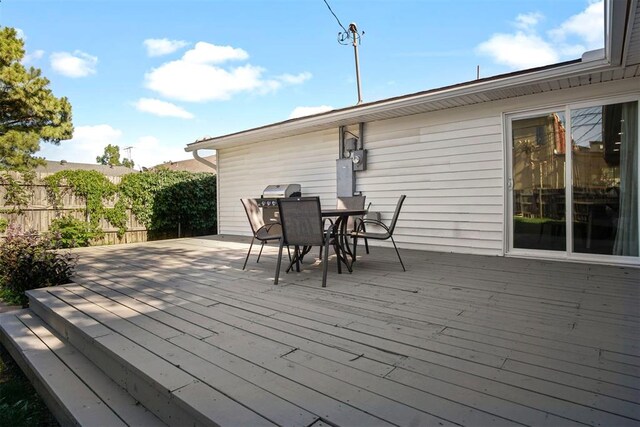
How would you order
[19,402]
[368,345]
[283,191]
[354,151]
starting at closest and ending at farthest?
1. [368,345]
2. [19,402]
3. [354,151]
4. [283,191]

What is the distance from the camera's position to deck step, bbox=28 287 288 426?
130cm

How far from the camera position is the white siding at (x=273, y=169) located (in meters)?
6.77

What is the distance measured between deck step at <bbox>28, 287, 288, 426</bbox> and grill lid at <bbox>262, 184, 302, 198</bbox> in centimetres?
455

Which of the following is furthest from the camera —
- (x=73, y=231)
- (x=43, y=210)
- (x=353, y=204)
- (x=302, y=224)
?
(x=73, y=231)

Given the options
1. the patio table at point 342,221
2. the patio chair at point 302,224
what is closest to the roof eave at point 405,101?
the patio table at point 342,221

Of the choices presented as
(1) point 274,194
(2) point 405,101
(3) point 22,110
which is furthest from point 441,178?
(3) point 22,110

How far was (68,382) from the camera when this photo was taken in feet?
6.17

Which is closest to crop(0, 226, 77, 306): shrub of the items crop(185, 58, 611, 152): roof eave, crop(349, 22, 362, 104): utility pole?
crop(185, 58, 611, 152): roof eave

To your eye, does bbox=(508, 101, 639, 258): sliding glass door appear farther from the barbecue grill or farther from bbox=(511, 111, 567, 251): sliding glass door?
the barbecue grill

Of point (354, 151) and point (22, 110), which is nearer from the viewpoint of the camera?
point (354, 151)

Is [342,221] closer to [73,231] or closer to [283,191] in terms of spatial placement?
[283,191]

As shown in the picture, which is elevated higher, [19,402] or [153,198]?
[153,198]

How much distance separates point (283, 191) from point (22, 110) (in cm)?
637

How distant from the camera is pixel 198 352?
179 centimetres
